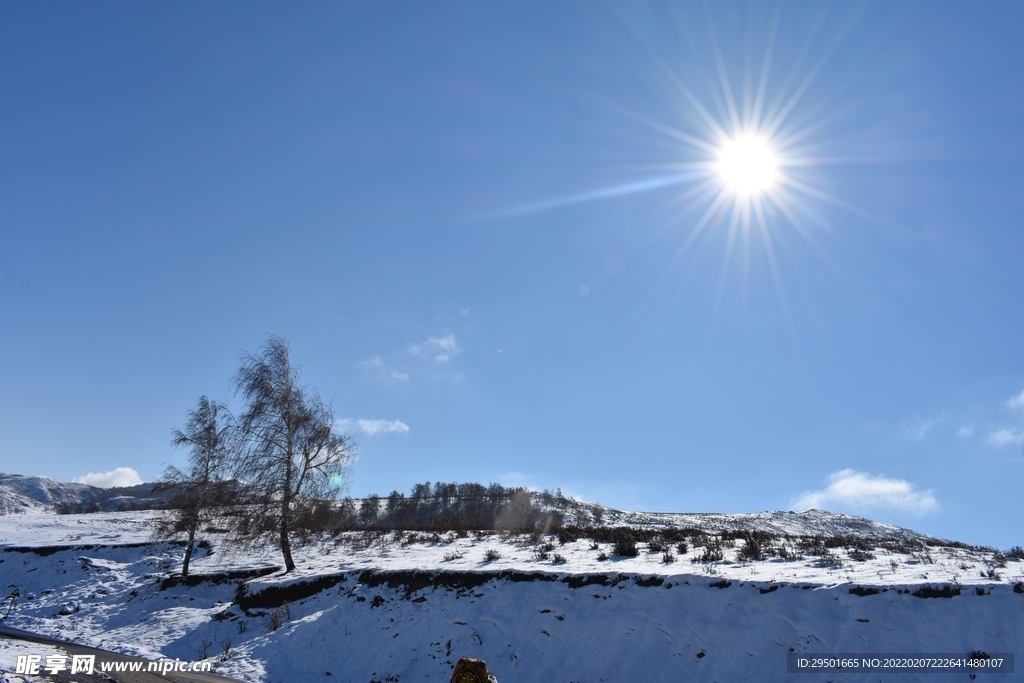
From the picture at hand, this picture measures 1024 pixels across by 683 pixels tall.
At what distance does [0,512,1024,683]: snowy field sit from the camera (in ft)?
34.4

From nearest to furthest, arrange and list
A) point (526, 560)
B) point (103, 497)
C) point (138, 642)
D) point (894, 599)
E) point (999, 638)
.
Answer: point (999, 638)
point (894, 599)
point (138, 642)
point (526, 560)
point (103, 497)

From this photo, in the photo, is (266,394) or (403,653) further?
(266,394)

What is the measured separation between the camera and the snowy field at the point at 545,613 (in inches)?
413

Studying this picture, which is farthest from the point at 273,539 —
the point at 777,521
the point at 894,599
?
the point at 777,521

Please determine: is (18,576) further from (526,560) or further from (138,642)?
(526,560)

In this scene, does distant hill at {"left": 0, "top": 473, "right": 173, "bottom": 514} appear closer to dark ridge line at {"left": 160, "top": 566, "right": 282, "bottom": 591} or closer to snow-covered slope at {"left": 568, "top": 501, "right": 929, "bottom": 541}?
snow-covered slope at {"left": 568, "top": 501, "right": 929, "bottom": 541}

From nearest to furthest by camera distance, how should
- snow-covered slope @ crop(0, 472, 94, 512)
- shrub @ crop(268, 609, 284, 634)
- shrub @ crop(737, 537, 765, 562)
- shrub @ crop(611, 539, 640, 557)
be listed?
1. shrub @ crop(737, 537, 765, 562)
2. shrub @ crop(268, 609, 284, 634)
3. shrub @ crop(611, 539, 640, 557)
4. snow-covered slope @ crop(0, 472, 94, 512)

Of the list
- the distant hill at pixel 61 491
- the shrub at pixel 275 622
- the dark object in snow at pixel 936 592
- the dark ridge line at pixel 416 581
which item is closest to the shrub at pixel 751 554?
the dark ridge line at pixel 416 581

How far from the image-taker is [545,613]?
44.0 ft

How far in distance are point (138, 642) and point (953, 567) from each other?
24633 mm

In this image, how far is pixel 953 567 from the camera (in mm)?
13070

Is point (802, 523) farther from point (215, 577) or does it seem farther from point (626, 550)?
point (215, 577)

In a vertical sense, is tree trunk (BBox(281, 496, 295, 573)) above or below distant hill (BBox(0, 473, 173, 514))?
above

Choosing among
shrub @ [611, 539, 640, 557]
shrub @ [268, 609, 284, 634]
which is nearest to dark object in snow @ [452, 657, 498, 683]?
shrub @ [611, 539, 640, 557]
